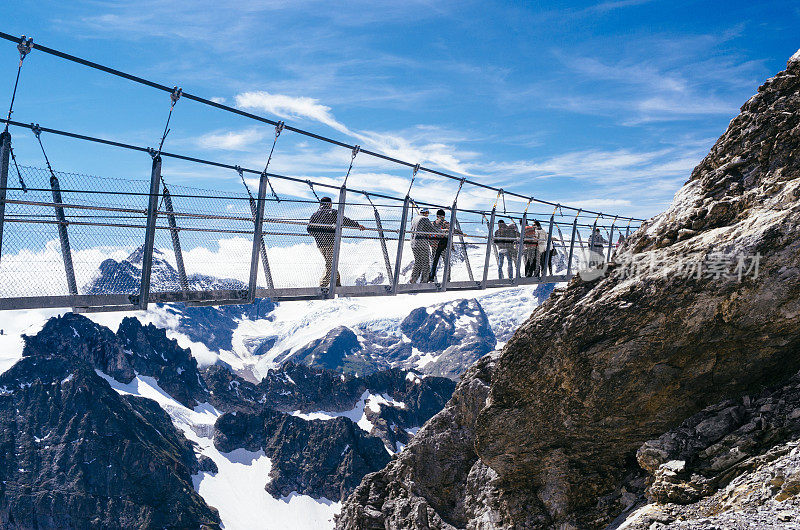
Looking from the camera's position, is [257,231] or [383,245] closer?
[257,231]

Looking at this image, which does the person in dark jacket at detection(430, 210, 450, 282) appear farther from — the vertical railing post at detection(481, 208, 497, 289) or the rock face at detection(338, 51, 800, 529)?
the rock face at detection(338, 51, 800, 529)

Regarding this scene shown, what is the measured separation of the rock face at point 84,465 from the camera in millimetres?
165125

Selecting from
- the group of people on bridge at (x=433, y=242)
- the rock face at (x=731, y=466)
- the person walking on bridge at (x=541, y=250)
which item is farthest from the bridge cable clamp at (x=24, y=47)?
the person walking on bridge at (x=541, y=250)

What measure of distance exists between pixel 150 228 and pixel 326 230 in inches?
154

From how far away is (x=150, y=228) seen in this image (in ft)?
32.8

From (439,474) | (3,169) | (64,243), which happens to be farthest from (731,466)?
(439,474)

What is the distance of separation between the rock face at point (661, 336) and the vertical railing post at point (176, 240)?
617 centimetres

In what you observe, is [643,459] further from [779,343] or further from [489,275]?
[489,275]

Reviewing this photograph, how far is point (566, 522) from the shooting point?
1073cm

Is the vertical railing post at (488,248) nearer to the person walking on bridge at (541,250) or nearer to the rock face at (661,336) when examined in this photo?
the person walking on bridge at (541,250)

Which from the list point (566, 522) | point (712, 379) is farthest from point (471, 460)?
point (712, 379)

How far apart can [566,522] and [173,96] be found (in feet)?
34.8

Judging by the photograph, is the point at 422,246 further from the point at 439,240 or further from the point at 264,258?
the point at 264,258

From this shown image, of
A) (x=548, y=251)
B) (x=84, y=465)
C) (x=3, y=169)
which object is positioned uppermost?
(x=3, y=169)
